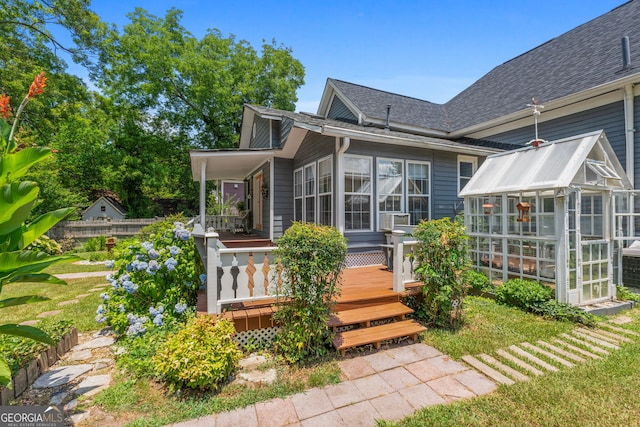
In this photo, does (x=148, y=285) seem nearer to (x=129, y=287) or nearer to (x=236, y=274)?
(x=129, y=287)

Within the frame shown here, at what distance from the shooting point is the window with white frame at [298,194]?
834cm

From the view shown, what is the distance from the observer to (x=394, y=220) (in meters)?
6.96

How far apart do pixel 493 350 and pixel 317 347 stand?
7.47 ft

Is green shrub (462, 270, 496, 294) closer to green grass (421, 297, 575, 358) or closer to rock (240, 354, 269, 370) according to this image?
green grass (421, 297, 575, 358)

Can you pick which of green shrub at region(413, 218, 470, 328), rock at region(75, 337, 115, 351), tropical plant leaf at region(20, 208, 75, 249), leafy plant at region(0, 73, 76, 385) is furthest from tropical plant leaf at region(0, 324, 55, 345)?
green shrub at region(413, 218, 470, 328)

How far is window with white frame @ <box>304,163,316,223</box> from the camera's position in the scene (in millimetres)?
7539

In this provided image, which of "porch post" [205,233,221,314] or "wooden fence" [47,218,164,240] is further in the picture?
"wooden fence" [47,218,164,240]

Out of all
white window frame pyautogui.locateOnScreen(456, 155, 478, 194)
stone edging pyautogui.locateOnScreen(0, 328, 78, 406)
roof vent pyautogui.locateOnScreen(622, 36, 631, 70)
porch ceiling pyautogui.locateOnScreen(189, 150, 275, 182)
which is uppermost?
roof vent pyautogui.locateOnScreen(622, 36, 631, 70)

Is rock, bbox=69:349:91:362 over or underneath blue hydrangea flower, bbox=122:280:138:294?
underneath

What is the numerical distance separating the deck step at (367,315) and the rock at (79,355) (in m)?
3.14

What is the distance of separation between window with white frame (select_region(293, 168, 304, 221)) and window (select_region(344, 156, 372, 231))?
2.03 metres

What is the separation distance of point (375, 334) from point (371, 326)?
368mm

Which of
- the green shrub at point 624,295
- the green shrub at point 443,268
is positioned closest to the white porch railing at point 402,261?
the green shrub at point 443,268

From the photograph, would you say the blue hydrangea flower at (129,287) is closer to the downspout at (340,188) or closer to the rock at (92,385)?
the rock at (92,385)
